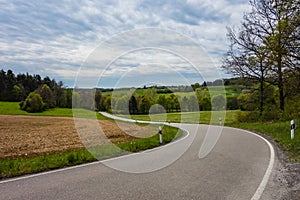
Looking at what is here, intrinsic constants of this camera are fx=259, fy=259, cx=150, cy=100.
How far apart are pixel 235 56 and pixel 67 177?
23058mm

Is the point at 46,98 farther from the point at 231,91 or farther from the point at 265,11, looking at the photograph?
the point at 265,11

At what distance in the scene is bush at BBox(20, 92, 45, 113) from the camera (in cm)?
6144

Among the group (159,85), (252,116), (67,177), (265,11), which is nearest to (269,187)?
(67,177)

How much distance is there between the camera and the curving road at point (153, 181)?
486cm

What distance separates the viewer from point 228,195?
4777 mm

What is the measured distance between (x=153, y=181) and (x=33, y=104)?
62659mm

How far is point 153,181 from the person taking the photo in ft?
18.6

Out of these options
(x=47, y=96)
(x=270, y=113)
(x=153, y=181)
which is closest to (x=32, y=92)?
(x=47, y=96)

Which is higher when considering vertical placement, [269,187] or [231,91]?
[231,91]

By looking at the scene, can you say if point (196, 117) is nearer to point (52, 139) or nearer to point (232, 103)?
point (232, 103)

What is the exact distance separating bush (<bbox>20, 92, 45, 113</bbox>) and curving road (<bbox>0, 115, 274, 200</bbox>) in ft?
195

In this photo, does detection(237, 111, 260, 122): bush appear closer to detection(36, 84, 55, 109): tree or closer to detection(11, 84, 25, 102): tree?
detection(36, 84, 55, 109): tree

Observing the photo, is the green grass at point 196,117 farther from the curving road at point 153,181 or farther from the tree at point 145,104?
the curving road at point 153,181

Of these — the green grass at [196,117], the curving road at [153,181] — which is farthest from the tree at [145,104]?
the green grass at [196,117]
